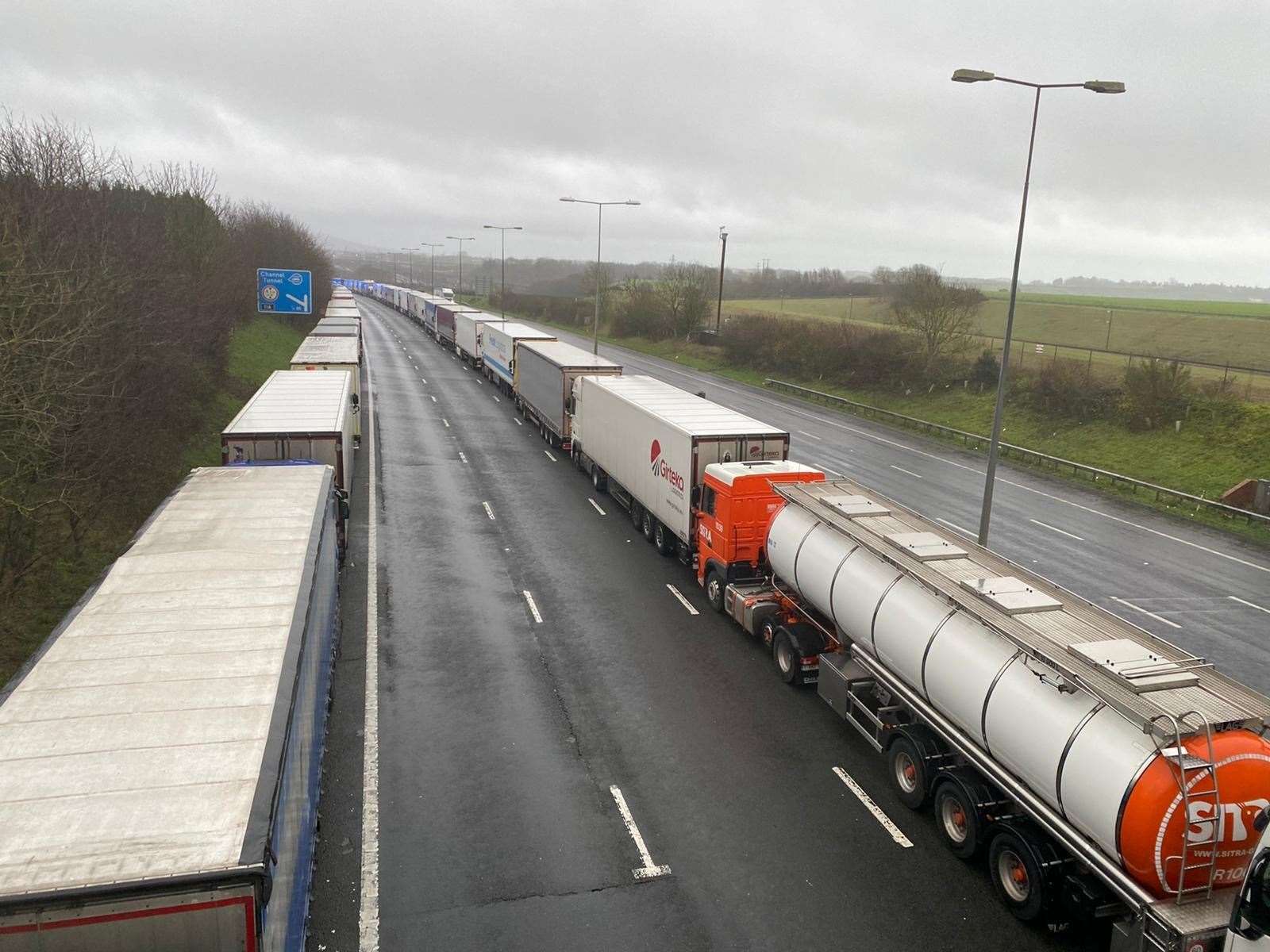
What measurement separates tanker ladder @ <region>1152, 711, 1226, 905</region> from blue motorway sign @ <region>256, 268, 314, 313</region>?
3841cm

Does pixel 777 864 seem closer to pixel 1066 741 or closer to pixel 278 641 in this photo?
pixel 1066 741

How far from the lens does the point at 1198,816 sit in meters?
7.50

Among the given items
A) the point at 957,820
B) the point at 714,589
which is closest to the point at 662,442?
the point at 714,589

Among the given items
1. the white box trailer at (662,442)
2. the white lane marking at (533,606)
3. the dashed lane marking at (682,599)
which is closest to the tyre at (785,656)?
the dashed lane marking at (682,599)

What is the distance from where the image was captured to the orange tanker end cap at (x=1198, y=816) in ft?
24.6

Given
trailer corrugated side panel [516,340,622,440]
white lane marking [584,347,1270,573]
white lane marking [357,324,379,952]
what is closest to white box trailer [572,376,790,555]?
trailer corrugated side panel [516,340,622,440]

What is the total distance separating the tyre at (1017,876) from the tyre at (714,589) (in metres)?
8.34

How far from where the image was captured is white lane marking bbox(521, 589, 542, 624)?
17.7 meters

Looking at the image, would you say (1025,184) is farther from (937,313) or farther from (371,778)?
(937,313)

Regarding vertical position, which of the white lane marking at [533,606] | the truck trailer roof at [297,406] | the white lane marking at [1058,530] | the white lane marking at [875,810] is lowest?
the white lane marking at [875,810]

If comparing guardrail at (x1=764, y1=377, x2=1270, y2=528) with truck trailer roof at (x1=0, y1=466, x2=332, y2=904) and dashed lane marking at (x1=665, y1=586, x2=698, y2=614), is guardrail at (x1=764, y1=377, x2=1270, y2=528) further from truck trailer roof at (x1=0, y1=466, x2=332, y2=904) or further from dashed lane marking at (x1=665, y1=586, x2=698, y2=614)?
truck trailer roof at (x1=0, y1=466, x2=332, y2=904)

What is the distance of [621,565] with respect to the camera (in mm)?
21094

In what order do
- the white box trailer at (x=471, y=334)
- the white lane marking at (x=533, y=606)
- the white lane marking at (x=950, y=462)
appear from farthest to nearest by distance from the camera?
the white box trailer at (x=471, y=334), the white lane marking at (x=950, y=462), the white lane marking at (x=533, y=606)

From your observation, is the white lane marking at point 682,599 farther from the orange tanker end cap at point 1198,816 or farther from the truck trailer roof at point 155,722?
the orange tanker end cap at point 1198,816
